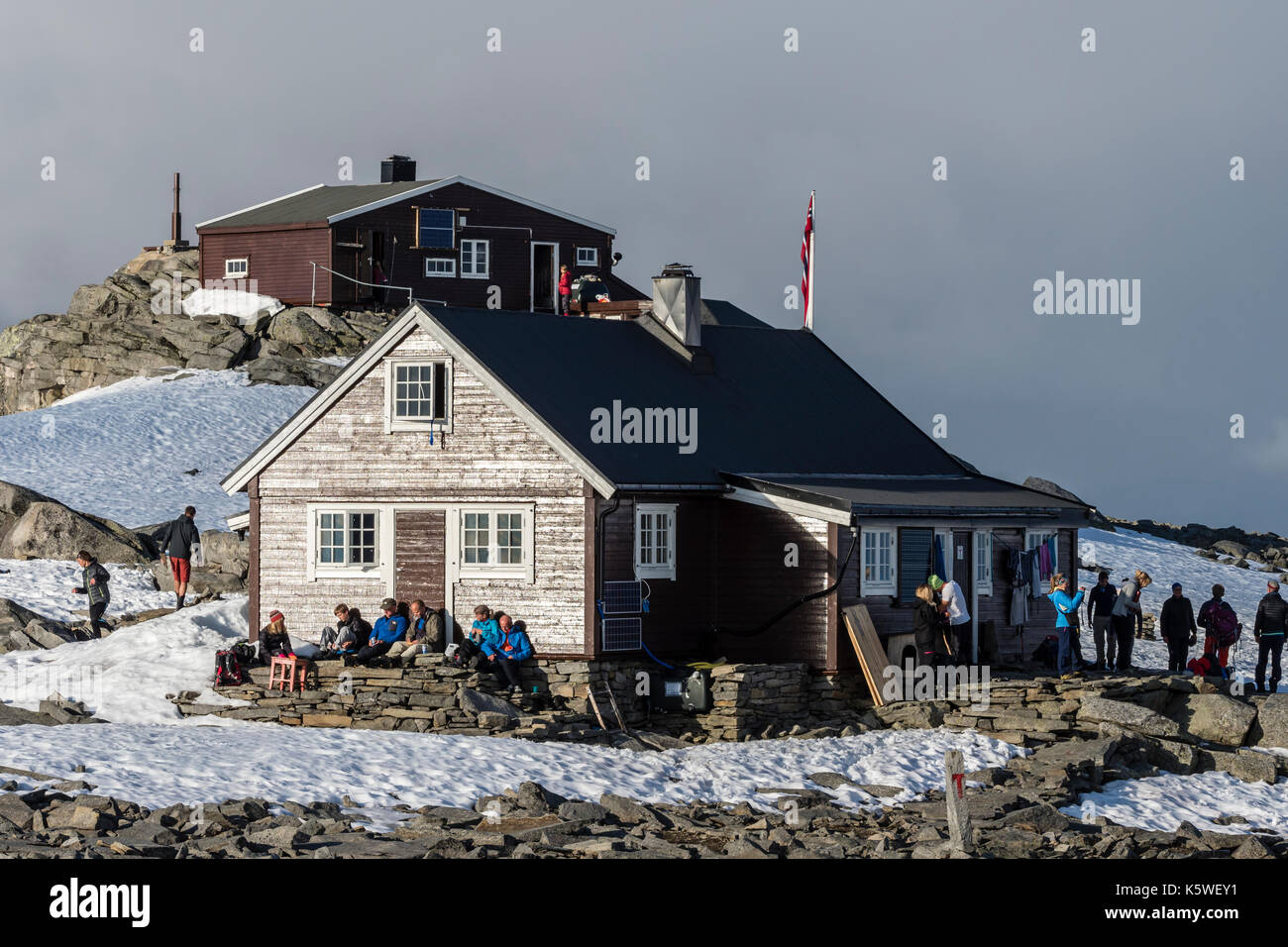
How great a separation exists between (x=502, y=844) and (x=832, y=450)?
1563cm

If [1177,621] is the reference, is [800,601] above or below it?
above

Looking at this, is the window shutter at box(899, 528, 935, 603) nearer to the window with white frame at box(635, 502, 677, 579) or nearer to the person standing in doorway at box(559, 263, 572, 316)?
the window with white frame at box(635, 502, 677, 579)

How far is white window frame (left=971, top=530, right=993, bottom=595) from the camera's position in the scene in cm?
3136

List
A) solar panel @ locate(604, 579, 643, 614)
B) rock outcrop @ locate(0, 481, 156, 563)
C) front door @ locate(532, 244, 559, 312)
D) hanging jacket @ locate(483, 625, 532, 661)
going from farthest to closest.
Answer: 1. front door @ locate(532, 244, 559, 312)
2. rock outcrop @ locate(0, 481, 156, 563)
3. solar panel @ locate(604, 579, 643, 614)
4. hanging jacket @ locate(483, 625, 532, 661)

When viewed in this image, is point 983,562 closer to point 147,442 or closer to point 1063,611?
point 1063,611

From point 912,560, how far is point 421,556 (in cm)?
815

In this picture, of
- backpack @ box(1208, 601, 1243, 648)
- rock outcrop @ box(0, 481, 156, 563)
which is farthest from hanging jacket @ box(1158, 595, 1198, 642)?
rock outcrop @ box(0, 481, 156, 563)

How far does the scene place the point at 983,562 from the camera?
31.7m

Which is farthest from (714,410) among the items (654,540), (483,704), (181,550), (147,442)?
(147,442)

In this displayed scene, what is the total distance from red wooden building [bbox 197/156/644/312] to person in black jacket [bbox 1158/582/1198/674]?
3263 centimetres

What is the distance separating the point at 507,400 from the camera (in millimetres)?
27891

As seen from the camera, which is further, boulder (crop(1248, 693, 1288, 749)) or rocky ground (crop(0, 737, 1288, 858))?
boulder (crop(1248, 693, 1288, 749))
